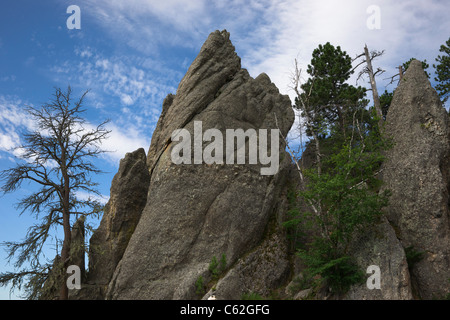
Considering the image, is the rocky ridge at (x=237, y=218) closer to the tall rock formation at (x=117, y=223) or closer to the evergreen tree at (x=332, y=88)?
the tall rock formation at (x=117, y=223)

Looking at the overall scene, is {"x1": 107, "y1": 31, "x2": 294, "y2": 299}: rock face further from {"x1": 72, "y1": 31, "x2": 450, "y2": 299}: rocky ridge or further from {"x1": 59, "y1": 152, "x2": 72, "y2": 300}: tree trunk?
{"x1": 59, "y1": 152, "x2": 72, "y2": 300}: tree trunk

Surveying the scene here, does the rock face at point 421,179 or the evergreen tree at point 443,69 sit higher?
the evergreen tree at point 443,69

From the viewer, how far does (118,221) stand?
22234 millimetres

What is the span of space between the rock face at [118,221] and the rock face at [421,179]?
53.3 feet

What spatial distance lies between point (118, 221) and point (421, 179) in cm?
1888

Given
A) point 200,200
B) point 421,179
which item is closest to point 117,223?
point 200,200

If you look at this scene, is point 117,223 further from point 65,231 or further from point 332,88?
point 332,88

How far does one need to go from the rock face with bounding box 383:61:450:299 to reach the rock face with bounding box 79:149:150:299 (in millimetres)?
16233

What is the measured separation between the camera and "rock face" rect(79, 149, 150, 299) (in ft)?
70.3

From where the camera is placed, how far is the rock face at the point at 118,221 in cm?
2142

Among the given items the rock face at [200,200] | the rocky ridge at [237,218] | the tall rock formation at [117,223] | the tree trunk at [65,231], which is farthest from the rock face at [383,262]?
the tree trunk at [65,231]
